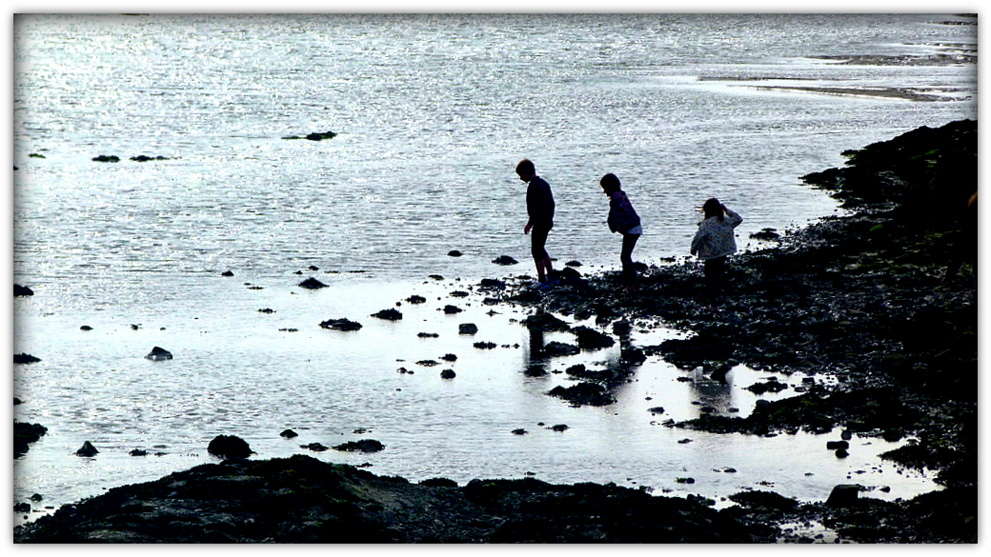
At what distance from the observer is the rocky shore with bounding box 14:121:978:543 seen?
1189cm

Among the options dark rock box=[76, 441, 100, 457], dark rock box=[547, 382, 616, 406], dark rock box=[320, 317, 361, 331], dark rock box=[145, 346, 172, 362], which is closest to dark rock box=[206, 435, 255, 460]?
dark rock box=[76, 441, 100, 457]

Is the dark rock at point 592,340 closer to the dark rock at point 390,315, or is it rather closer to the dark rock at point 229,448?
the dark rock at point 390,315

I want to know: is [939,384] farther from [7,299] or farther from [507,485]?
[7,299]

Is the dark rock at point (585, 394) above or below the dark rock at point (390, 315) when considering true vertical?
below

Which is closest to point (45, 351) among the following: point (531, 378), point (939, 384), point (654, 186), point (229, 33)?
point (531, 378)

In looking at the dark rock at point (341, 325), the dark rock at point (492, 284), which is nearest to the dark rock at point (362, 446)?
the dark rock at point (341, 325)

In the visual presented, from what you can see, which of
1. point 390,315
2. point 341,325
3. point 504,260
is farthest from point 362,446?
point 504,260

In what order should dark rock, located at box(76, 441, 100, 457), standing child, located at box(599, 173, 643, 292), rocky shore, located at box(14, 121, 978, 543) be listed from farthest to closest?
standing child, located at box(599, 173, 643, 292) < dark rock, located at box(76, 441, 100, 457) < rocky shore, located at box(14, 121, 978, 543)

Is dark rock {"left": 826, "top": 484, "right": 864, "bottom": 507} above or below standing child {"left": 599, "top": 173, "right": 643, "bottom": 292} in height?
below

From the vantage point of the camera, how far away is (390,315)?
70.6 ft

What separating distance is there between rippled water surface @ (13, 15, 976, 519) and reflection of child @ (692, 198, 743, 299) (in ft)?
5.27

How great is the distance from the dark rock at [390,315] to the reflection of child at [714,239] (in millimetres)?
4749

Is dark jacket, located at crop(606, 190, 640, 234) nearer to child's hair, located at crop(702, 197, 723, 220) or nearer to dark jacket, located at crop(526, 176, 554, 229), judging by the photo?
dark jacket, located at crop(526, 176, 554, 229)

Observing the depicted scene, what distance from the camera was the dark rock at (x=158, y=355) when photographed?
1920 cm
